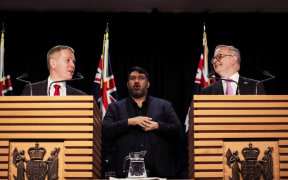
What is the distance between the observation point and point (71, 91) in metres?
4.62

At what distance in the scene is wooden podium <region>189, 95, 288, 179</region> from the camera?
3.25 metres

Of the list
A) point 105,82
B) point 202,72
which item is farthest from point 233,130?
point 105,82

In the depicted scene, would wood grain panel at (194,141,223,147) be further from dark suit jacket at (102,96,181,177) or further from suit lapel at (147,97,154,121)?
suit lapel at (147,97,154,121)

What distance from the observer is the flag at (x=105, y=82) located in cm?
652

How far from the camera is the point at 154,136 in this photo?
4371 mm

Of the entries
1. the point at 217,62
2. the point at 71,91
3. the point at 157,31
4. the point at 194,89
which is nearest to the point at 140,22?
the point at 157,31

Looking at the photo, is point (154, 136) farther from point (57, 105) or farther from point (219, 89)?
point (57, 105)

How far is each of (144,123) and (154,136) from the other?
289mm

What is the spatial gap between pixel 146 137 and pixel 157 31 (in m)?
3.23

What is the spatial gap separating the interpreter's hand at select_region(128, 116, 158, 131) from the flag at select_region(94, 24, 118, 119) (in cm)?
229

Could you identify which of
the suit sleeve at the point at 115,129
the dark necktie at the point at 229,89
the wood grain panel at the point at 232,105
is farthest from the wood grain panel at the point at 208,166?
the dark necktie at the point at 229,89

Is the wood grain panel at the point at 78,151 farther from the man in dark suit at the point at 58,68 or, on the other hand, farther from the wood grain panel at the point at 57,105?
the man in dark suit at the point at 58,68

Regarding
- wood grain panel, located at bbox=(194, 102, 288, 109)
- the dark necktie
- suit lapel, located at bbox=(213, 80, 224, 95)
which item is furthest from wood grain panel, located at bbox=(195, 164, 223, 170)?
the dark necktie

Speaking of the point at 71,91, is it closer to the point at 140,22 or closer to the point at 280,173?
the point at 280,173
